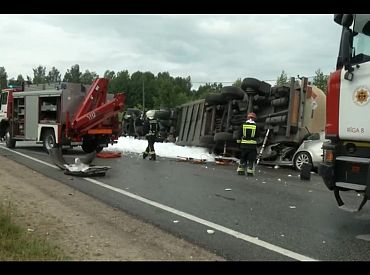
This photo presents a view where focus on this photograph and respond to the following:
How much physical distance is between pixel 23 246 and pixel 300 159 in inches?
416

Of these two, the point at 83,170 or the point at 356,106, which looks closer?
the point at 356,106

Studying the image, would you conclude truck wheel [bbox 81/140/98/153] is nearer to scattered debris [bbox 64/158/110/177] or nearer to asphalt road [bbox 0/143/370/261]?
asphalt road [bbox 0/143/370/261]

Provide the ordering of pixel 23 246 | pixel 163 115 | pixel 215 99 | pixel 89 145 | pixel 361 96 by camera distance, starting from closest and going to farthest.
Result: pixel 23 246 → pixel 361 96 → pixel 215 99 → pixel 89 145 → pixel 163 115

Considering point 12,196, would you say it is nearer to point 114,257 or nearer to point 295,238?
point 114,257

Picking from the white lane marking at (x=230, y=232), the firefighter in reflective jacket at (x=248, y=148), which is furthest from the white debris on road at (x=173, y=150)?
the white lane marking at (x=230, y=232)

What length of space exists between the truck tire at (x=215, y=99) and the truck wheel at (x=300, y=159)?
406 cm

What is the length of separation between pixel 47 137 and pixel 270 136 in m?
8.24

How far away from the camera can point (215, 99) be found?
17.4 metres

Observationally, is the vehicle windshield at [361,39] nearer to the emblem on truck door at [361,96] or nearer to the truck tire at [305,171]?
the emblem on truck door at [361,96]

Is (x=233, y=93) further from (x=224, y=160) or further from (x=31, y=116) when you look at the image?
(x=31, y=116)

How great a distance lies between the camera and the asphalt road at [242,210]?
213 inches

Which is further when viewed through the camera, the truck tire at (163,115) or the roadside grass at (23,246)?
the truck tire at (163,115)

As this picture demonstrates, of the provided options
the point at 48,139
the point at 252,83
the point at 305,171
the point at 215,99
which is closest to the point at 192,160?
the point at 215,99

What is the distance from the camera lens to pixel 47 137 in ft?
57.7
